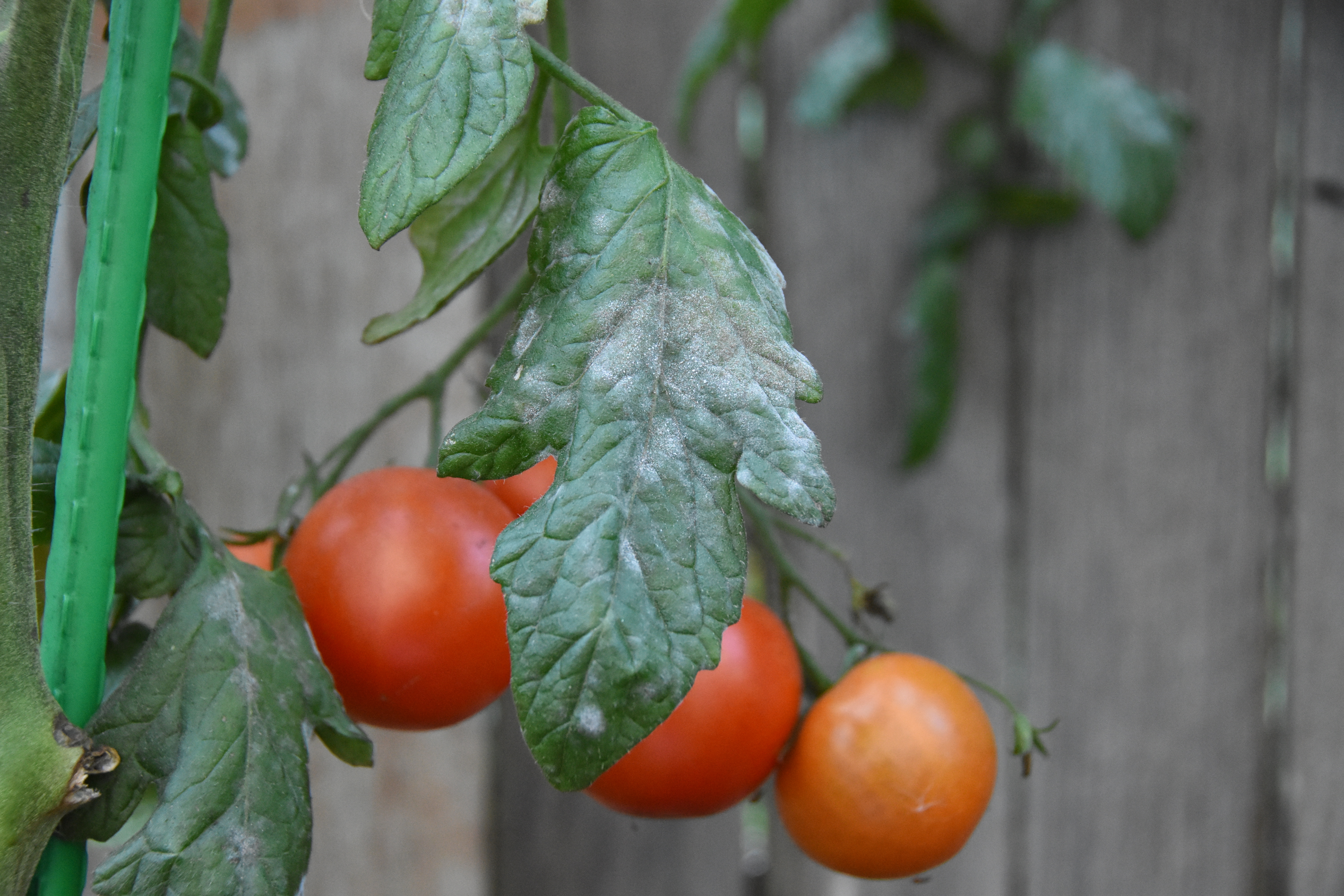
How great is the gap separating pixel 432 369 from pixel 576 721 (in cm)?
53

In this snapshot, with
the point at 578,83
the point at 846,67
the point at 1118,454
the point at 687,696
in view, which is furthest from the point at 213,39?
the point at 1118,454

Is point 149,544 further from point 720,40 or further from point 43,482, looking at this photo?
point 720,40

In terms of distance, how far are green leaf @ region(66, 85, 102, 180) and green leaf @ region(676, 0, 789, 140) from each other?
0.53 metres

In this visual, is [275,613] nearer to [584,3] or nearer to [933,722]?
[933,722]

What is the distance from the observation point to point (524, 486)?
436 millimetres

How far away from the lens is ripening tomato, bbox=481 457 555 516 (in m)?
0.43

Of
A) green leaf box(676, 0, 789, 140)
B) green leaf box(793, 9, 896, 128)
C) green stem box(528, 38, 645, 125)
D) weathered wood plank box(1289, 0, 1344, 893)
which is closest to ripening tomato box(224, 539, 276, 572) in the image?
green stem box(528, 38, 645, 125)

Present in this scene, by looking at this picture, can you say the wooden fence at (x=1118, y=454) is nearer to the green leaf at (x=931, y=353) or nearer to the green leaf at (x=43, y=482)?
the green leaf at (x=931, y=353)

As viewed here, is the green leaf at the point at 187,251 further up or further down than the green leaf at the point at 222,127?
further down

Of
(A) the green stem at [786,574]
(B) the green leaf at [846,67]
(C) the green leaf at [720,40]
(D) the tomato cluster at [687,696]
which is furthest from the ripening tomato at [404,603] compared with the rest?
(B) the green leaf at [846,67]

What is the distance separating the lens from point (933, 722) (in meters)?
0.41

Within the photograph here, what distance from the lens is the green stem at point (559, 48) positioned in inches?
14.9

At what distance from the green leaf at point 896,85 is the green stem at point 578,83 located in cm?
68

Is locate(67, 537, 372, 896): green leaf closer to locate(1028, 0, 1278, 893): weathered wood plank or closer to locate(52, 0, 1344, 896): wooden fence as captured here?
locate(52, 0, 1344, 896): wooden fence
